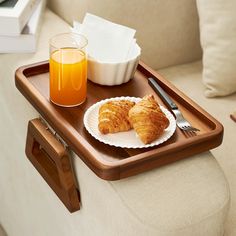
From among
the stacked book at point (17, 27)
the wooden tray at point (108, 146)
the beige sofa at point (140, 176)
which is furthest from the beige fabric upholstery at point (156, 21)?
the wooden tray at point (108, 146)

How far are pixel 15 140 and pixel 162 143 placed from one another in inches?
23.6

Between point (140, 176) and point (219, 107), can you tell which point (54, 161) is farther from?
point (219, 107)

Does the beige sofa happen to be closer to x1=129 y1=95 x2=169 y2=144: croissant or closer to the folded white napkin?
x1=129 y1=95 x2=169 y2=144: croissant

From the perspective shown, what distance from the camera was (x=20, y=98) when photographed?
4.84 feet

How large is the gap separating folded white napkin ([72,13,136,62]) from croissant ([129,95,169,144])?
0.28 m

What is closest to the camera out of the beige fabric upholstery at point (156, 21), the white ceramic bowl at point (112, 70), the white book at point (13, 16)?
the white ceramic bowl at point (112, 70)

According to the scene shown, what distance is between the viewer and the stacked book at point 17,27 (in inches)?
57.7

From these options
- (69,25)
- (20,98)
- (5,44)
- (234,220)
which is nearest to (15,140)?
(20,98)

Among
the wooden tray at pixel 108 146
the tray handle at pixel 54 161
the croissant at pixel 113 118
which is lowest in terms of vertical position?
the tray handle at pixel 54 161

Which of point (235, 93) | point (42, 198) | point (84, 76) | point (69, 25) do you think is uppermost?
point (84, 76)

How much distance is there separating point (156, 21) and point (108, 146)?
780mm

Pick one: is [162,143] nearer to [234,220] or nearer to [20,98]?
[234,220]

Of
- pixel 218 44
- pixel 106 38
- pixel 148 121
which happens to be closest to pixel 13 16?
pixel 106 38

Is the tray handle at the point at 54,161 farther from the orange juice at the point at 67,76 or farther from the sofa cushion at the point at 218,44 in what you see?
the sofa cushion at the point at 218,44
